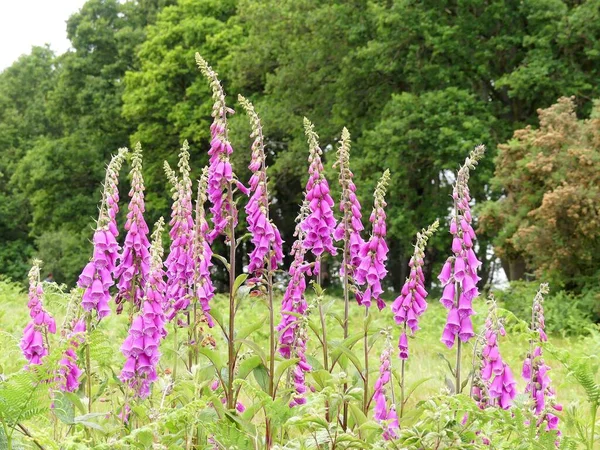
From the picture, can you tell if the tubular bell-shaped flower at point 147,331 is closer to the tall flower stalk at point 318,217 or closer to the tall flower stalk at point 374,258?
the tall flower stalk at point 318,217

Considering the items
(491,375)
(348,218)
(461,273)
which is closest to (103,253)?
(348,218)

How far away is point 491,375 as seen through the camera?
3.33 meters

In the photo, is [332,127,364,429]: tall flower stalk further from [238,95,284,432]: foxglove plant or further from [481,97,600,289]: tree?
[481,97,600,289]: tree

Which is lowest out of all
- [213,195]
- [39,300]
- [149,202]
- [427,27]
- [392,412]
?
[392,412]

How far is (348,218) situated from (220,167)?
0.83 metres

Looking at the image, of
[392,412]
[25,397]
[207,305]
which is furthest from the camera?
[207,305]

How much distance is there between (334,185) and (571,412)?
694 inches

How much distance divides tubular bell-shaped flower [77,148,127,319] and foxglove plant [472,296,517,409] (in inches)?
67.6

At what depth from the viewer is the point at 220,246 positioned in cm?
2942

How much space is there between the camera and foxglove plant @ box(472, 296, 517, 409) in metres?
3.30

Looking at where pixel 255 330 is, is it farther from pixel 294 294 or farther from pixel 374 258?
pixel 374 258

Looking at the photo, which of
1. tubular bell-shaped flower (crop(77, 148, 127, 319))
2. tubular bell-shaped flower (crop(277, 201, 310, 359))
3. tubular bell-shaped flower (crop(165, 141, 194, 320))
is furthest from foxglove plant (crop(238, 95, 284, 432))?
tubular bell-shaped flower (crop(77, 148, 127, 319))

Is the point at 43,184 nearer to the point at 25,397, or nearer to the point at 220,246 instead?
the point at 220,246

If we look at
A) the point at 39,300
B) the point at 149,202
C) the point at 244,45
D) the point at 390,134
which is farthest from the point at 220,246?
the point at 39,300
